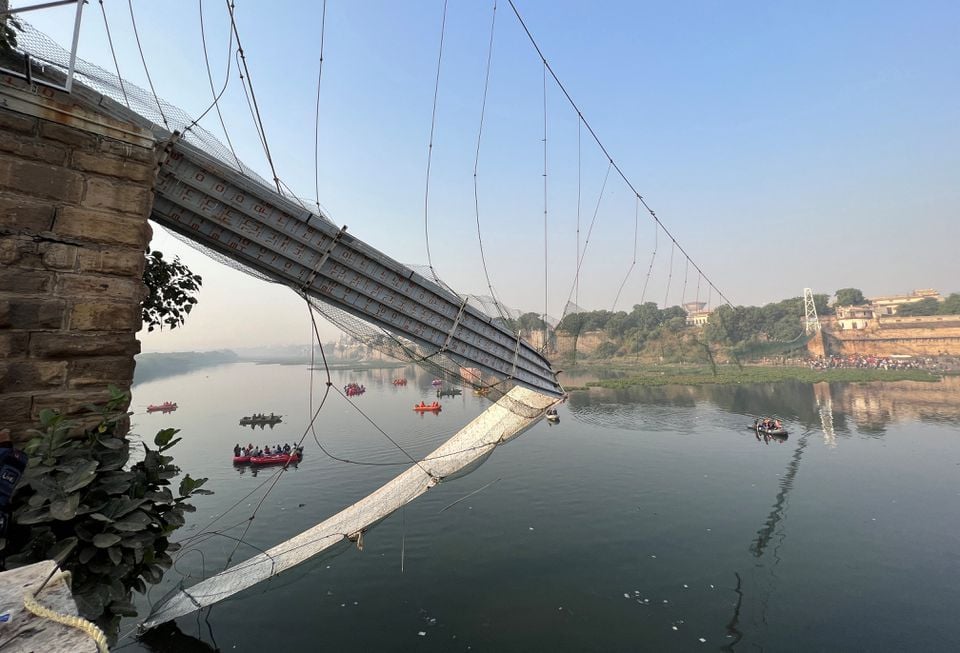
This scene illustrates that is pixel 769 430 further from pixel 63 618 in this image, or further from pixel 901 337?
pixel 901 337

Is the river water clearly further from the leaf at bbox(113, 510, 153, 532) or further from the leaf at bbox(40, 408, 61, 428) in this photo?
the leaf at bbox(40, 408, 61, 428)

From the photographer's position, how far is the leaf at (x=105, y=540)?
10.6 feet

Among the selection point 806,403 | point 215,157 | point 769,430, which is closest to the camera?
point 215,157

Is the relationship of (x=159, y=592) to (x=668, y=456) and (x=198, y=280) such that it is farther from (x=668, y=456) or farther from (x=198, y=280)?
(x=668, y=456)

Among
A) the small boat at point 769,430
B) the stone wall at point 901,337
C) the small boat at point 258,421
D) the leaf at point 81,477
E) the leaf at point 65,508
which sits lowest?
the small boat at point 258,421

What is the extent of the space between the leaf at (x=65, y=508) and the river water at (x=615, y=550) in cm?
910

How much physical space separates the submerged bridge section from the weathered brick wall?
1.01 m

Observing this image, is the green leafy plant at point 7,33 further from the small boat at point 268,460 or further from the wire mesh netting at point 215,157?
the small boat at point 268,460

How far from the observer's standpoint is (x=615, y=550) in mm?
14602

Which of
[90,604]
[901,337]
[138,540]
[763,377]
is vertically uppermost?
[901,337]

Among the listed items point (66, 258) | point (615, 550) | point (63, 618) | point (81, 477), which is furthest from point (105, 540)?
point (615, 550)

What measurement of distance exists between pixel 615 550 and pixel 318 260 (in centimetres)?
1480

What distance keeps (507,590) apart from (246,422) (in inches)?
1643

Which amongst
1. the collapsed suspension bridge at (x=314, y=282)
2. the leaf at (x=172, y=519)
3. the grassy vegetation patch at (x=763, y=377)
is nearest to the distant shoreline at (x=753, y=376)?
the grassy vegetation patch at (x=763, y=377)
